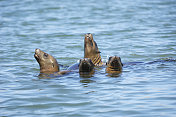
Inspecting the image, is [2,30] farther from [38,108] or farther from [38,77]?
[38,108]

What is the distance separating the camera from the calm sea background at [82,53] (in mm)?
6418

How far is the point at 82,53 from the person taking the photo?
12.8 meters

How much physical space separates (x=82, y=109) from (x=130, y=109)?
861mm

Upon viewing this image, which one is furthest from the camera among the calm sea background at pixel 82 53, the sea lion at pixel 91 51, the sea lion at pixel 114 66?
the sea lion at pixel 91 51

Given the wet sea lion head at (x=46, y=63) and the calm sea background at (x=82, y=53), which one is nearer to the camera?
the calm sea background at (x=82, y=53)

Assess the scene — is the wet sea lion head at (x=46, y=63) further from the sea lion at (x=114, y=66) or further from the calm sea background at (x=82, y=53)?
the sea lion at (x=114, y=66)

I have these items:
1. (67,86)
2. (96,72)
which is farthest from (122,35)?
(67,86)

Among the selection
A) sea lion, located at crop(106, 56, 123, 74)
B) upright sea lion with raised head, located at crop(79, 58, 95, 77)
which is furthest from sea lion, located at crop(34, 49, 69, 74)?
sea lion, located at crop(106, 56, 123, 74)

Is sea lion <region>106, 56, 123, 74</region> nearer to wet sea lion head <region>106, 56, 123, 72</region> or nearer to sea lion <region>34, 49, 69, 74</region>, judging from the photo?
wet sea lion head <region>106, 56, 123, 72</region>

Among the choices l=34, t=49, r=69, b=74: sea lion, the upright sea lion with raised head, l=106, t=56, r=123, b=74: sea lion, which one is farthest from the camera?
l=34, t=49, r=69, b=74: sea lion

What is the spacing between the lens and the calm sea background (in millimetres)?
6418

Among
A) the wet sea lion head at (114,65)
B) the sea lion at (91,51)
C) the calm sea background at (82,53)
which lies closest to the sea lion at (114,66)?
the wet sea lion head at (114,65)

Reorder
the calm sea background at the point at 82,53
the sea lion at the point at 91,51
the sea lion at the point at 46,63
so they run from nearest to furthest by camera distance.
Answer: the calm sea background at the point at 82,53 → the sea lion at the point at 46,63 → the sea lion at the point at 91,51

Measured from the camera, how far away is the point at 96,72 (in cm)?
888
